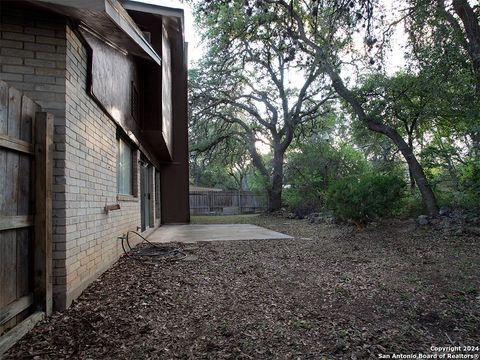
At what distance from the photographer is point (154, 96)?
7762mm

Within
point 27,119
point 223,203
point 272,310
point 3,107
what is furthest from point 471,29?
point 223,203

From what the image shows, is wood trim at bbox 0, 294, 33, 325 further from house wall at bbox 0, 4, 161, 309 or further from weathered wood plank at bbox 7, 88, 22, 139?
weathered wood plank at bbox 7, 88, 22, 139

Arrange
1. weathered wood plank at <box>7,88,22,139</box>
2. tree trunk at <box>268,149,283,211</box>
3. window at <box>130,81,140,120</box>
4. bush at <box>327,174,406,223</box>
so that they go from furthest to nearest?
tree trunk at <box>268,149,283,211</box> → bush at <box>327,174,406,223</box> → window at <box>130,81,140,120</box> → weathered wood plank at <box>7,88,22,139</box>

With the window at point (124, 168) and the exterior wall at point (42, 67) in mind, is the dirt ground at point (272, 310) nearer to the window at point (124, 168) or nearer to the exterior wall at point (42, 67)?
the exterior wall at point (42, 67)

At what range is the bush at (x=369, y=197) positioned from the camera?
764 centimetres

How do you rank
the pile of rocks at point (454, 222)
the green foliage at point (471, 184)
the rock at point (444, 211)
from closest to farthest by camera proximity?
1. the pile of rocks at point (454, 222)
2. the green foliage at point (471, 184)
3. the rock at point (444, 211)

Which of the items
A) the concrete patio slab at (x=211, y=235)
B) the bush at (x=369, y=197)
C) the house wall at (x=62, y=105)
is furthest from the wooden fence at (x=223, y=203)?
the house wall at (x=62, y=105)

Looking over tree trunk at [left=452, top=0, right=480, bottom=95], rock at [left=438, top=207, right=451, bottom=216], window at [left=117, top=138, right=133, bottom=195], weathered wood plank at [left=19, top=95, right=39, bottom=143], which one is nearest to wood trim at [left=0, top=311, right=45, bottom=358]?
weathered wood plank at [left=19, top=95, right=39, bottom=143]

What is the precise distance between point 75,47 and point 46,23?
339 millimetres

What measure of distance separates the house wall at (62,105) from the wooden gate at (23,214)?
0.20 m

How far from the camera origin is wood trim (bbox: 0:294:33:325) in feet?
7.71

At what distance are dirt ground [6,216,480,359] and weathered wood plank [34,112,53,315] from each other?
0.86ft

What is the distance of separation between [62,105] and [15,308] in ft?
6.08

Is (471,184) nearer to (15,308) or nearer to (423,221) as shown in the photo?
(423,221)
